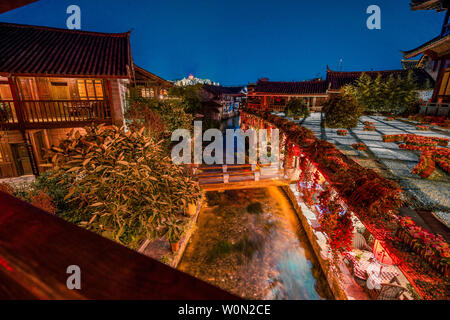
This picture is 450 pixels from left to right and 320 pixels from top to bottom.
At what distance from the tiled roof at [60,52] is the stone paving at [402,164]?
1114 cm

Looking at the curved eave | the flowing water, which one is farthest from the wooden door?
the curved eave

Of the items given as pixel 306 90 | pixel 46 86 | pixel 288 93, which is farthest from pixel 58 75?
pixel 306 90

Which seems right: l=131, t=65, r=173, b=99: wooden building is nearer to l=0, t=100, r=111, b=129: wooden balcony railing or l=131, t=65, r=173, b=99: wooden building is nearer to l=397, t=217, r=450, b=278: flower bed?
l=0, t=100, r=111, b=129: wooden balcony railing

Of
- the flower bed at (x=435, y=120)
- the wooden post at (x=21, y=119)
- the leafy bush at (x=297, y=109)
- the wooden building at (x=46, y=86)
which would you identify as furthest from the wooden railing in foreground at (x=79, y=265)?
the leafy bush at (x=297, y=109)

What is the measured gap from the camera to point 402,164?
15.3 feet

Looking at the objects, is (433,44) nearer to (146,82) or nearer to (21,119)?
(146,82)

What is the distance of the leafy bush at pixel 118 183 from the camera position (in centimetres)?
334

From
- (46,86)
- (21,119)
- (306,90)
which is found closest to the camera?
(21,119)

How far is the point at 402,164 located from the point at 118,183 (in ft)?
20.3

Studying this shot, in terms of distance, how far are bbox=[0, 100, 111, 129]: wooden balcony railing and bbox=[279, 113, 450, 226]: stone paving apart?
11.7 m

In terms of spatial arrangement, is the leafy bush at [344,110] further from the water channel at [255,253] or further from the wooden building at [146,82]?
the wooden building at [146,82]

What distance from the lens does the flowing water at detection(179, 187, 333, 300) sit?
700cm

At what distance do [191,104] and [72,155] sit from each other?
64.3 feet

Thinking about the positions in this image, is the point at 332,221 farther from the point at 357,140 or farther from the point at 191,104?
the point at 191,104
